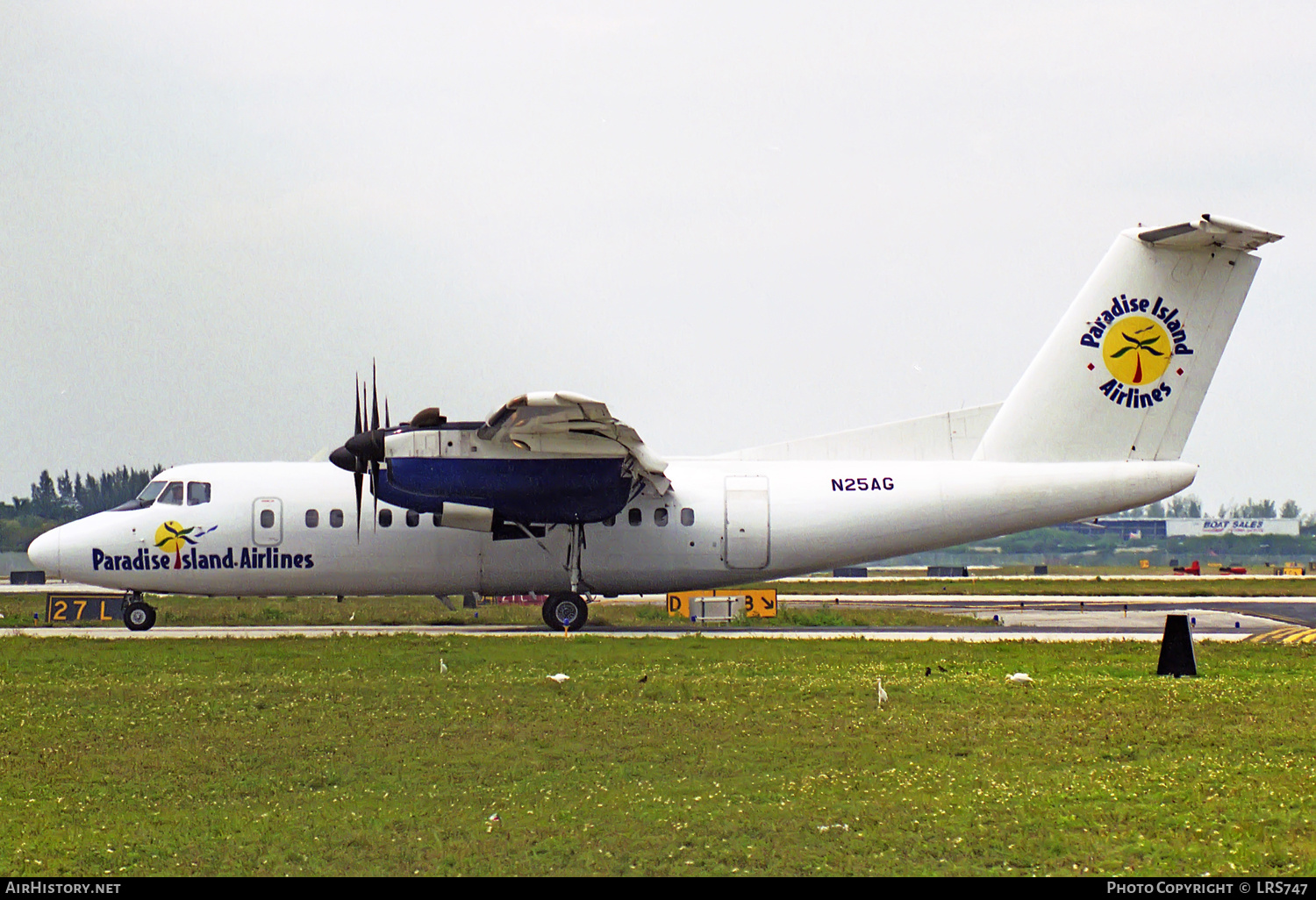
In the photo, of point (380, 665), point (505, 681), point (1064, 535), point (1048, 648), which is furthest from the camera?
point (1064, 535)

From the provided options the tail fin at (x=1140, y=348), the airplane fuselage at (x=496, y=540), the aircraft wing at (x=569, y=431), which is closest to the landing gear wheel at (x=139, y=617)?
the airplane fuselage at (x=496, y=540)

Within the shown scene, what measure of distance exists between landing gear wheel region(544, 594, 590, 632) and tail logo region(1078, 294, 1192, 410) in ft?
41.3

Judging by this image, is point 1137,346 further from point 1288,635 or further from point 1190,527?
point 1190,527

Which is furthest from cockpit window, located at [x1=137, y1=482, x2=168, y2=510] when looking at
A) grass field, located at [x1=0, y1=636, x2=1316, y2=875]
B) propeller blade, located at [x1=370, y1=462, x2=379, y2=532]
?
grass field, located at [x1=0, y1=636, x2=1316, y2=875]

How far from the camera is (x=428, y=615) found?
3419 centimetres

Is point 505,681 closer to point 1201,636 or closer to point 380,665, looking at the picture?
point 380,665

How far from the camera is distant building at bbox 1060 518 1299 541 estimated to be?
172325 mm

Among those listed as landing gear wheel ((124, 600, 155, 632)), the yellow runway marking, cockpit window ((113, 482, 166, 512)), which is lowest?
the yellow runway marking

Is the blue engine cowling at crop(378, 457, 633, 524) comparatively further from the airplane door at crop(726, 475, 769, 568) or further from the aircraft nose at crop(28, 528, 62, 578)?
the aircraft nose at crop(28, 528, 62, 578)

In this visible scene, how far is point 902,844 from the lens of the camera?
8188mm

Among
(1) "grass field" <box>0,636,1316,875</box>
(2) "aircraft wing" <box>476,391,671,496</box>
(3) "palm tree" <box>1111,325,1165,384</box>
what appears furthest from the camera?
(3) "palm tree" <box>1111,325,1165,384</box>

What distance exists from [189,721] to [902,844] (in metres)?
9.19

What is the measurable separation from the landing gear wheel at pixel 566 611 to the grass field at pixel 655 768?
749 cm
